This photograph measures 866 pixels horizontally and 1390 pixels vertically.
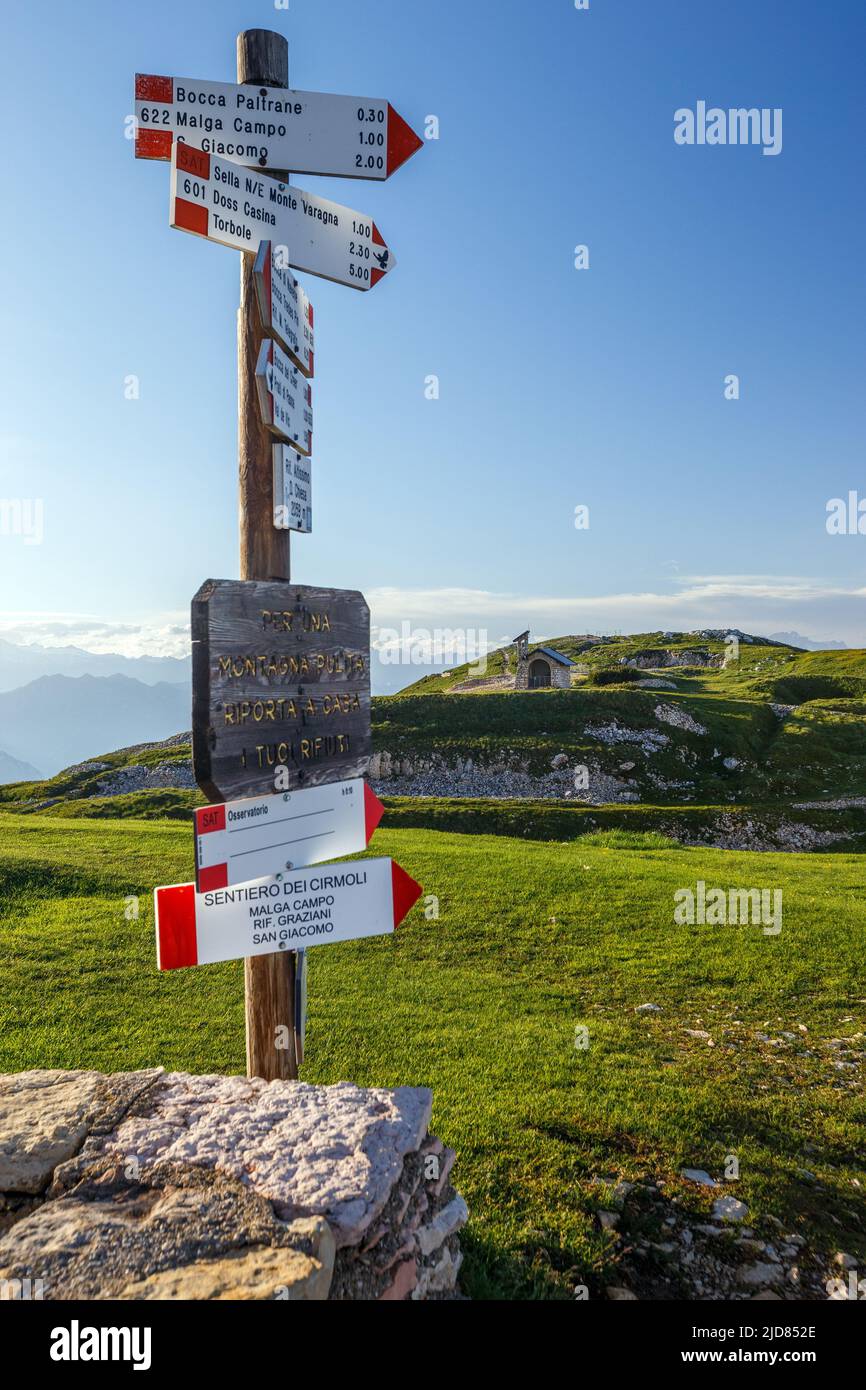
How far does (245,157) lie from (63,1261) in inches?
273

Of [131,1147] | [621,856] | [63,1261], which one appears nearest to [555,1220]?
[131,1147]

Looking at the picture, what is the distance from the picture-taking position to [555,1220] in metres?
5.85

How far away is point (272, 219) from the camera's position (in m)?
5.72

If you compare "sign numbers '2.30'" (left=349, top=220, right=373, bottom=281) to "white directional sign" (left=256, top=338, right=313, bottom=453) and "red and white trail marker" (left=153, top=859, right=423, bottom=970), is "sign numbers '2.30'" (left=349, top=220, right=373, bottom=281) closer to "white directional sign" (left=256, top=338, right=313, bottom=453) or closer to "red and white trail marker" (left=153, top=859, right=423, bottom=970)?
"white directional sign" (left=256, top=338, right=313, bottom=453)

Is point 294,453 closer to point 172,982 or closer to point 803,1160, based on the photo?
point 803,1160

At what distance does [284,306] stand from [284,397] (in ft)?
2.15

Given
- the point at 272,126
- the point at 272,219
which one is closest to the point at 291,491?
the point at 272,219

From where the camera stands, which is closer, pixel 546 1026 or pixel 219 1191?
pixel 219 1191

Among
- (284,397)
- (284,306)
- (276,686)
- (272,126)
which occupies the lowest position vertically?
(276,686)

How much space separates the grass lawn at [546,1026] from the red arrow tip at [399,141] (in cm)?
815

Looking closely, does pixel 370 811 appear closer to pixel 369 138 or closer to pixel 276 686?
pixel 276 686

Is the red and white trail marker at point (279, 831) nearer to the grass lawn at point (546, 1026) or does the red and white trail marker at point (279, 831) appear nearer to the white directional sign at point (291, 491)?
the white directional sign at point (291, 491)

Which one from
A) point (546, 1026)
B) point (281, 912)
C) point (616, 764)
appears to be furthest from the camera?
point (616, 764)

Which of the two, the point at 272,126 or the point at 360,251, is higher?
the point at 272,126
